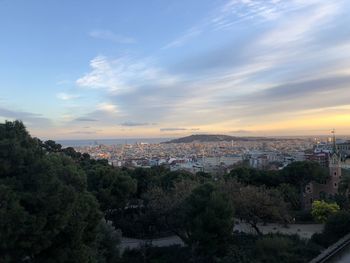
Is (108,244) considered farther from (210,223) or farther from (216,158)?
(216,158)

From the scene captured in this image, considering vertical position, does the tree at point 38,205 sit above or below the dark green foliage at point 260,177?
above

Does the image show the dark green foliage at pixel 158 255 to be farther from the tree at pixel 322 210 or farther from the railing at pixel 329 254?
the tree at pixel 322 210

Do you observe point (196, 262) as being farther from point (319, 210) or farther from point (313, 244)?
point (319, 210)

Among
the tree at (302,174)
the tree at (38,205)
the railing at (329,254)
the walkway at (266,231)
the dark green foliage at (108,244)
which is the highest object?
the tree at (38,205)

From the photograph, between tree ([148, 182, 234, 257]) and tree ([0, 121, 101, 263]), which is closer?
tree ([0, 121, 101, 263])

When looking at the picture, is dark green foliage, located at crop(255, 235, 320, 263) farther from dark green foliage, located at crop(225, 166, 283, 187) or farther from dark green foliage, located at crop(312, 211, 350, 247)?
dark green foliage, located at crop(225, 166, 283, 187)

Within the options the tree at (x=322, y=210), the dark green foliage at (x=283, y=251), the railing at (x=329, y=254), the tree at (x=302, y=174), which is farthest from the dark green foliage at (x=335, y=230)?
the tree at (x=302, y=174)

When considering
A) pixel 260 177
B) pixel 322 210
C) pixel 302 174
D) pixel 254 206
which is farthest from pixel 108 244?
pixel 302 174

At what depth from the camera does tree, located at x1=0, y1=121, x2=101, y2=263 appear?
8.64 metres

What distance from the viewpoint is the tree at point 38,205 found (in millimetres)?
8641

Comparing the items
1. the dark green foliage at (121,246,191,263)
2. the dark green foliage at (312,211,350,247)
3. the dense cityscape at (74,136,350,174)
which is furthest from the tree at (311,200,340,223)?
the dense cityscape at (74,136,350,174)

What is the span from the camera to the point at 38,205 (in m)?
9.24

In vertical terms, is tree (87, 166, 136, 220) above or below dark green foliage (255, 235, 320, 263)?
above

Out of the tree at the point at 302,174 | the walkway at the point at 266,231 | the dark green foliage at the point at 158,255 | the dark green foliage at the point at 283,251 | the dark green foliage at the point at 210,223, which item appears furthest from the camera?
the tree at the point at 302,174
